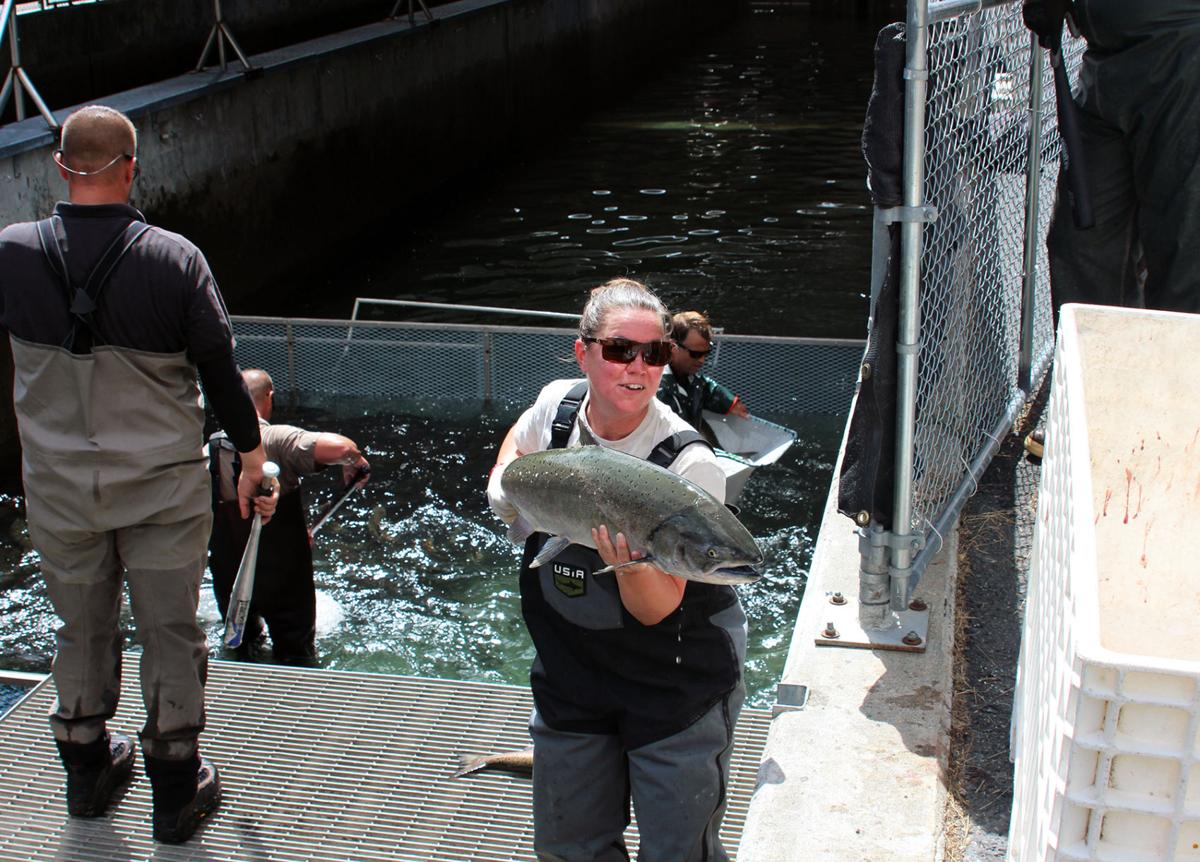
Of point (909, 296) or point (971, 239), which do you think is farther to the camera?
point (971, 239)

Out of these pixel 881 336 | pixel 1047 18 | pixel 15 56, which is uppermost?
pixel 1047 18

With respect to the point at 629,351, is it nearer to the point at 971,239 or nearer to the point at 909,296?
the point at 909,296

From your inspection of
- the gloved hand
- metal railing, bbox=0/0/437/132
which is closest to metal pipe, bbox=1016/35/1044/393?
the gloved hand

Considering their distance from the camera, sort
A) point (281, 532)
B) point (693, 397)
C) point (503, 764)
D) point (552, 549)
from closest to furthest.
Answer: point (552, 549)
point (503, 764)
point (281, 532)
point (693, 397)

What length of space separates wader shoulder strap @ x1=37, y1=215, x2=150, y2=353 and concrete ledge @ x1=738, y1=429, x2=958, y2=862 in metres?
2.47

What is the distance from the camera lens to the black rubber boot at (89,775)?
4531mm

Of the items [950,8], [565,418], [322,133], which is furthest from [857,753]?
[322,133]

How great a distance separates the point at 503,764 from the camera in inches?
191

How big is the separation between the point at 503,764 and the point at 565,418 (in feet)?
6.54

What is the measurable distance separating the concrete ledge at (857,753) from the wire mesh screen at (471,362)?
188 inches

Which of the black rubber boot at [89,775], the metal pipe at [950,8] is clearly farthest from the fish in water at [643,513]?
the black rubber boot at [89,775]

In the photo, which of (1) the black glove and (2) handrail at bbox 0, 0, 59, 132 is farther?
(2) handrail at bbox 0, 0, 59, 132

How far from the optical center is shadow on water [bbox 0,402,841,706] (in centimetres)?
692

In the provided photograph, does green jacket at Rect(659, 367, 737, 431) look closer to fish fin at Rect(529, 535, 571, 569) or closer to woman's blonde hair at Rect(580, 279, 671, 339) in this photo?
woman's blonde hair at Rect(580, 279, 671, 339)
